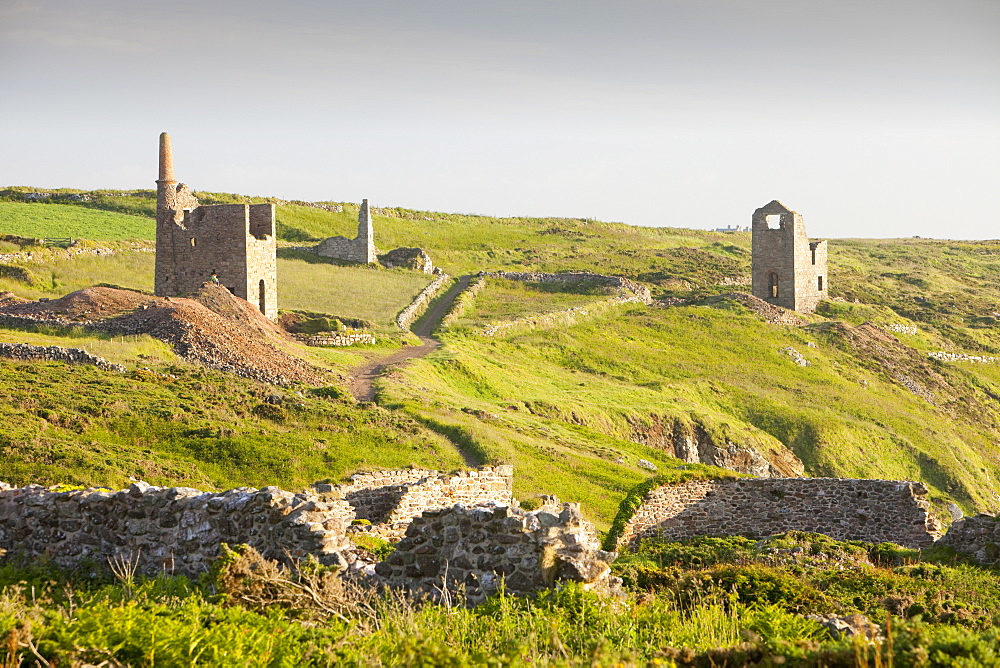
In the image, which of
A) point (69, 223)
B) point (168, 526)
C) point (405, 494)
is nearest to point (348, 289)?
point (69, 223)

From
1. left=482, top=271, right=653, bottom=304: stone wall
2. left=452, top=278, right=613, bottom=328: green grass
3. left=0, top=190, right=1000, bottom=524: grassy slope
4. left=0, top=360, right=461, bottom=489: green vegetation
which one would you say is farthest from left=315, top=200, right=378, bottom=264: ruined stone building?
left=0, top=360, right=461, bottom=489: green vegetation

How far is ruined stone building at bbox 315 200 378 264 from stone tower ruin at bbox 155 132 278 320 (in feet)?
74.8

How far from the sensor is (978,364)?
5891 cm

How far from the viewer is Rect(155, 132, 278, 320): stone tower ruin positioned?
43562mm

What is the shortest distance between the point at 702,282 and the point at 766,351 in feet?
90.4

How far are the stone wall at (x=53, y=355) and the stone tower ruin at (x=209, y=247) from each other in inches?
575

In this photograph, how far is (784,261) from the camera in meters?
65.4

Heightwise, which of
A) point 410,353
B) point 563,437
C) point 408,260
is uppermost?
point 408,260

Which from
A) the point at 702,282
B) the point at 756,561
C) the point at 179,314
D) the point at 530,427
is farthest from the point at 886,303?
the point at 756,561

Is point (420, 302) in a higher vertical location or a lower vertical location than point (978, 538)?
higher

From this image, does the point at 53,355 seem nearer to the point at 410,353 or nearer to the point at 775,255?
the point at 410,353

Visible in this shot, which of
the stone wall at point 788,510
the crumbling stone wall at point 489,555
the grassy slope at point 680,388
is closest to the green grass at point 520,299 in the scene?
the grassy slope at point 680,388

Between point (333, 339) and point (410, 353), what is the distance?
3.38m

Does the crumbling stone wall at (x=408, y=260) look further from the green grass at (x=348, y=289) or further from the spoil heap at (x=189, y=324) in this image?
the spoil heap at (x=189, y=324)
